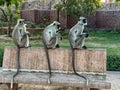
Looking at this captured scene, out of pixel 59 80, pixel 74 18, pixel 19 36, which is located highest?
pixel 19 36

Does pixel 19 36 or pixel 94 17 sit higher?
pixel 19 36

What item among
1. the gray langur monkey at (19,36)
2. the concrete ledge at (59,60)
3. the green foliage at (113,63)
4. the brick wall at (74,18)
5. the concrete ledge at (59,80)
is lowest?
the brick wall at (74,18)

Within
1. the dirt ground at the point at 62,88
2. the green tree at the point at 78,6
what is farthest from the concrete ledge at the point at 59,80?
the green tree at the point at 78,6

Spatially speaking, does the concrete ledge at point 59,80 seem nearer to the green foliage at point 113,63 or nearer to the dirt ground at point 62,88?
the dirt ground at point 62,88

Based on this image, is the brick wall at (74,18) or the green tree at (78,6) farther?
the brick wall at (74,18)

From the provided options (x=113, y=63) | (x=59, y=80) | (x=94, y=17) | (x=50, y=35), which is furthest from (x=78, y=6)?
(x=59, y=80)

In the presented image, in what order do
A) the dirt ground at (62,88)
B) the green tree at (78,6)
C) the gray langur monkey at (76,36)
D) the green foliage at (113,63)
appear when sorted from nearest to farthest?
the gray langur monkey at (76,36), the dirt ground at (62,88), the green foliage at (113,63), the green tree at (78,6)

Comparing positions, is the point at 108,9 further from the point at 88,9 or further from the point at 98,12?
the point at 88,9

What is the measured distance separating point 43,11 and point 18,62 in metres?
18.0

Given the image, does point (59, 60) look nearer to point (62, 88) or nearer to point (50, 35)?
point (50, 35)

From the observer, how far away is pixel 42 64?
17.8 feet

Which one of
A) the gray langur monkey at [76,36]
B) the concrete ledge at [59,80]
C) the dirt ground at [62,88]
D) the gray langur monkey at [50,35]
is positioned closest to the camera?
the concrete ledge at [59,80]

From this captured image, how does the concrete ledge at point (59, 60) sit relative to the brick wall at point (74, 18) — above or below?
above

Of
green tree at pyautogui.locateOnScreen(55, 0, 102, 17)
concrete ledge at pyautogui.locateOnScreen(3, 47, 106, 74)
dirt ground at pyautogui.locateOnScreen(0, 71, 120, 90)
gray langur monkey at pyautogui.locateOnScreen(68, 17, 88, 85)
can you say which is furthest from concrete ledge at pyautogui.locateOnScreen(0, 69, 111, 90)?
green tree at pyautogui.locateOnScreen(55, 0, 102, 17)
